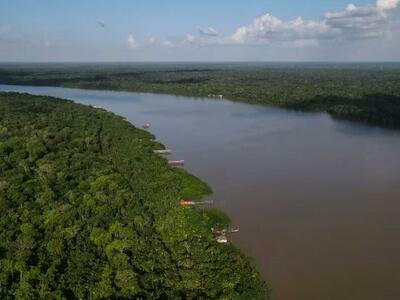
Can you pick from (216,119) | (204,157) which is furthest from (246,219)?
(216,119)

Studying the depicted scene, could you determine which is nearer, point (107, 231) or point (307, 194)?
point (107, 231)

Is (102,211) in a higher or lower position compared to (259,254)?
higher

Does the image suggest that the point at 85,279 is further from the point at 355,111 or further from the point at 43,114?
the point at 355,111

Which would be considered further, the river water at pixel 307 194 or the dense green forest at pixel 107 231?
the river water at pixel 307 194

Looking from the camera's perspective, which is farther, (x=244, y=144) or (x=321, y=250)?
(x=244, y=144)
